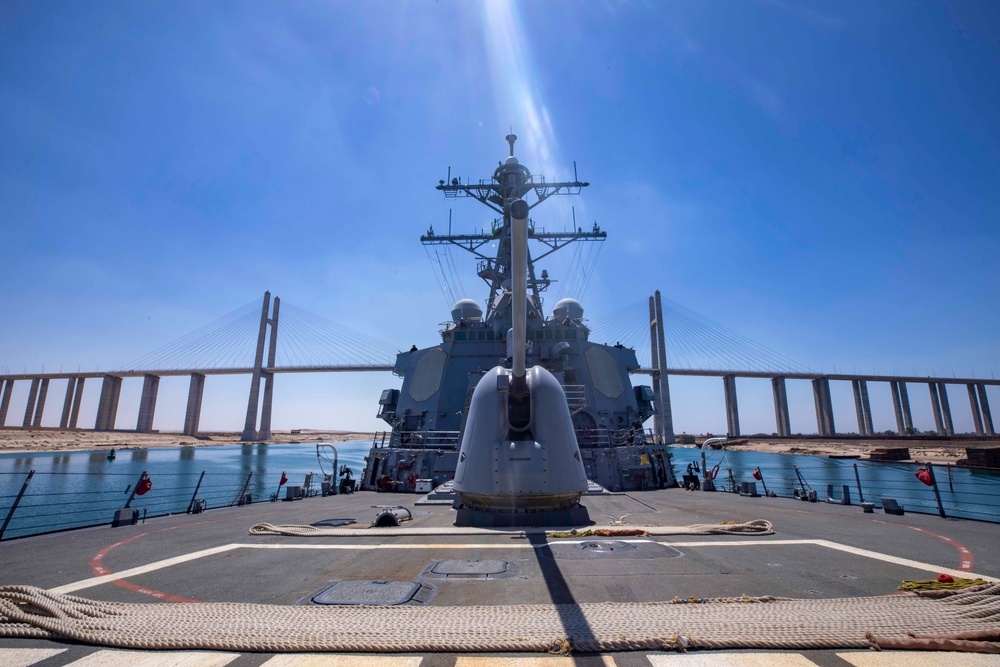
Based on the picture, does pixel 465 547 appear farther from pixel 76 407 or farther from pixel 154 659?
pixel 76 407

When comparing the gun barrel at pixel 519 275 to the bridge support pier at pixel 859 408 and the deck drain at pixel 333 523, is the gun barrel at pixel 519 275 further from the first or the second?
the bridge support pier at pixel 859 408

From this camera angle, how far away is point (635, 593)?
321cm

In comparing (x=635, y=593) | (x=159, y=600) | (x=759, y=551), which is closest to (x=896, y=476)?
(x=759, y=551)

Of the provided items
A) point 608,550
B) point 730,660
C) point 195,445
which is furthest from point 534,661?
point 195,445

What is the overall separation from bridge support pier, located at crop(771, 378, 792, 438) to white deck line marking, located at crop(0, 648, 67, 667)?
254 ft

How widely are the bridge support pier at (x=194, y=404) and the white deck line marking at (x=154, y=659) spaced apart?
3123 inches

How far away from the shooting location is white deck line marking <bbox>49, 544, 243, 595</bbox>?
344cm

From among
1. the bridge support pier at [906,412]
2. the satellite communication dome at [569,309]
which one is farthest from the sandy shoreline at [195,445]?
the satellite communication dome at [569,309]

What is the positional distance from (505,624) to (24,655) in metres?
2.45

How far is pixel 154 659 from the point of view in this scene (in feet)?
7.52

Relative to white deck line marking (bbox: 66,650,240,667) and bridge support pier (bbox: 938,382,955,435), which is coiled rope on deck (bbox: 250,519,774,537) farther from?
bridge support pier (bbox: 938,382,955,435)

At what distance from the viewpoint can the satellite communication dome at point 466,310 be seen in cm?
1823

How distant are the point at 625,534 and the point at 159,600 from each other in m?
4.43

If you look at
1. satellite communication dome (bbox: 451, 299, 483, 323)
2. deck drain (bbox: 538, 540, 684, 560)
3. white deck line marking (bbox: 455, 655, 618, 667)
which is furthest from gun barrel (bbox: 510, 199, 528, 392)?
satellite communication dome (bbox: 451, 299, 483, 323)
